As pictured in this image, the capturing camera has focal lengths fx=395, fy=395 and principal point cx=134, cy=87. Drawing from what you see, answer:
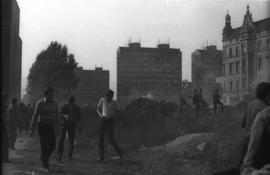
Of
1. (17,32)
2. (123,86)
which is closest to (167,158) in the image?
(17,32)

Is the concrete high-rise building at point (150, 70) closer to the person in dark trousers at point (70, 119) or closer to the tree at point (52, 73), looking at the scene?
the tree at point (52, 73)

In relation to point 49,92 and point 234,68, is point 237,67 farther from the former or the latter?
point 49,92

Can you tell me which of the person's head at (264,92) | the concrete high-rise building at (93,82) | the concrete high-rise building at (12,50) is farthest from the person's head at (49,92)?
the concrete high-rise building at (93,82)

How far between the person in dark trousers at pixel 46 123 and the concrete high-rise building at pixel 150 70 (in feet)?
216

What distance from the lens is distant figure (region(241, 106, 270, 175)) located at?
3377 mm

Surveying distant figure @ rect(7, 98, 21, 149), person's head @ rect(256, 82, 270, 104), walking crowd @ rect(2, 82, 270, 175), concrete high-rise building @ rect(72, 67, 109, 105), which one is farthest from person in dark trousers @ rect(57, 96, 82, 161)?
concrete high-rise building @ rect(72, 67, 109, 105)

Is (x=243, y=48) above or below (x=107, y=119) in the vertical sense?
above

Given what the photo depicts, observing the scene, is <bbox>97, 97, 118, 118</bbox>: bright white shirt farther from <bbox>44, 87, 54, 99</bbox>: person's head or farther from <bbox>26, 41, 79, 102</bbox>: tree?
<bbox>26, 41, 79, 102</bbox>: tree

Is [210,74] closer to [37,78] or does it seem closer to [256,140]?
[37,78]

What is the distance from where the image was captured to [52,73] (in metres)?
49.6

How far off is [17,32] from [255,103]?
2086 inches

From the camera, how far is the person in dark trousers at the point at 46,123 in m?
7.72

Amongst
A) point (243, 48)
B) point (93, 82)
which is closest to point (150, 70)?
point (93, 82)

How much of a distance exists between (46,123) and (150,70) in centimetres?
7492
